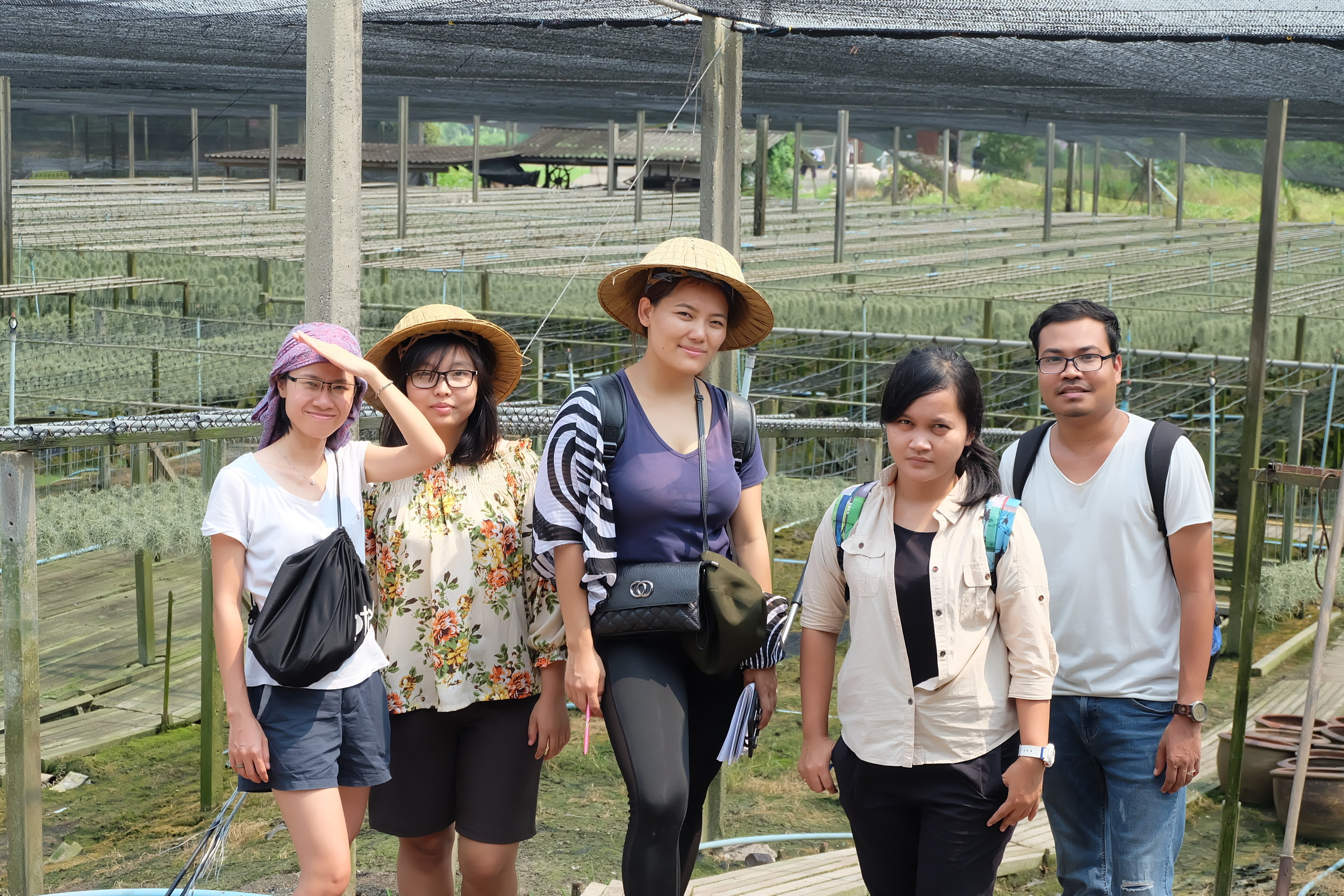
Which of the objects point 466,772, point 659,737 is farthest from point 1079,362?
point 466,772

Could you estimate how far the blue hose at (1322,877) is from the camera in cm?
377

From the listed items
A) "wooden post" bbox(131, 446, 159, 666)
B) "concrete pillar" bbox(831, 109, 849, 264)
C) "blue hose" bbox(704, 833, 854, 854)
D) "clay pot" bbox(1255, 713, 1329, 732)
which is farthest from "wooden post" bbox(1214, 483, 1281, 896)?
"concrete pillar" bbox(831, 109, 849, 264)

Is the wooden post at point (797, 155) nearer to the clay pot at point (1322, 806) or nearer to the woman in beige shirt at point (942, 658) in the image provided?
the clay pot at point (1322, 806)

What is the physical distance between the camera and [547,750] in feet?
8.74

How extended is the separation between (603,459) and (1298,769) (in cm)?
154

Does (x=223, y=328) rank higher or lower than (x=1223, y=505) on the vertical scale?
higher

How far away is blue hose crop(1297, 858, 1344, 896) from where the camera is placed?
377cm

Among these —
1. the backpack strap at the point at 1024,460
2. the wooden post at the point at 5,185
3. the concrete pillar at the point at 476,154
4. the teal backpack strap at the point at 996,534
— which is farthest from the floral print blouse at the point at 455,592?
the concrete pillar at the point at 476,154

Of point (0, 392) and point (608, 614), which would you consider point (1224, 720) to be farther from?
point (0, 392)

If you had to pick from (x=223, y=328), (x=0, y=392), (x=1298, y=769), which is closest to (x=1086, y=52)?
(x=1298, y=769)

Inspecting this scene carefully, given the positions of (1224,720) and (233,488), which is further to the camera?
(1224,720)

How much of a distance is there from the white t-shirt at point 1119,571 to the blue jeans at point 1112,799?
0.05 m

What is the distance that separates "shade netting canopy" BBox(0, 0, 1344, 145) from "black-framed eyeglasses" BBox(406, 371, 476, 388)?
86.0 inches

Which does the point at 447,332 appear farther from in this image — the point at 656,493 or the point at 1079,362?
the point at 1079,362
